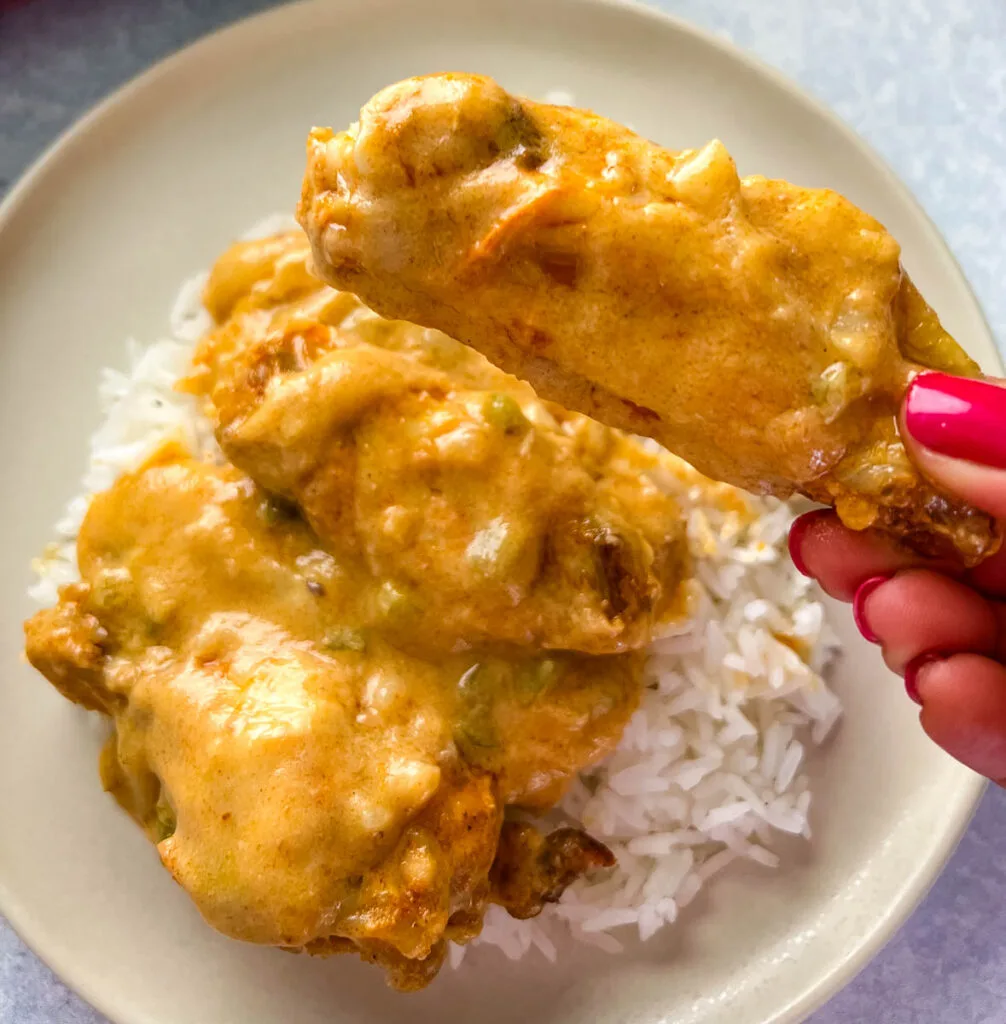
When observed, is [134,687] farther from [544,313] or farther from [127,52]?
[127,52]

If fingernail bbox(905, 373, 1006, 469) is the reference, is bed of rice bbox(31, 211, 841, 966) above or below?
below

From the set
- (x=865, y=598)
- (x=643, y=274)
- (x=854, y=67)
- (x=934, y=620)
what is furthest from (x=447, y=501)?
(x=854, y=67)

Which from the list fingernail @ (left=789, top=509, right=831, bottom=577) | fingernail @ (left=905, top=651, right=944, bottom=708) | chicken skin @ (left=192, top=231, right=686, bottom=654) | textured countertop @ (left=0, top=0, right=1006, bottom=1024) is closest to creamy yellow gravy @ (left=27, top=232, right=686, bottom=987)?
chicken skin @ (left=192, top=231, right=686, bottom=654)

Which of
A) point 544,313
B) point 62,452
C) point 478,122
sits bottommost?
point 62,452

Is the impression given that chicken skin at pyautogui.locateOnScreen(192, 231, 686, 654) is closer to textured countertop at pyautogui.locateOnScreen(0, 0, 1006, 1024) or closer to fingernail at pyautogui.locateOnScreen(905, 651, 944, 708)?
fingernail at pyautogui.locateOnScreen(905, 651, 944, 708)

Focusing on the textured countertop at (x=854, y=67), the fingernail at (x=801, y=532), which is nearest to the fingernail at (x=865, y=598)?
the fingernail at (x=801, y=532)

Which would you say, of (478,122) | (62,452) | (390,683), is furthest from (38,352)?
(478,122)
